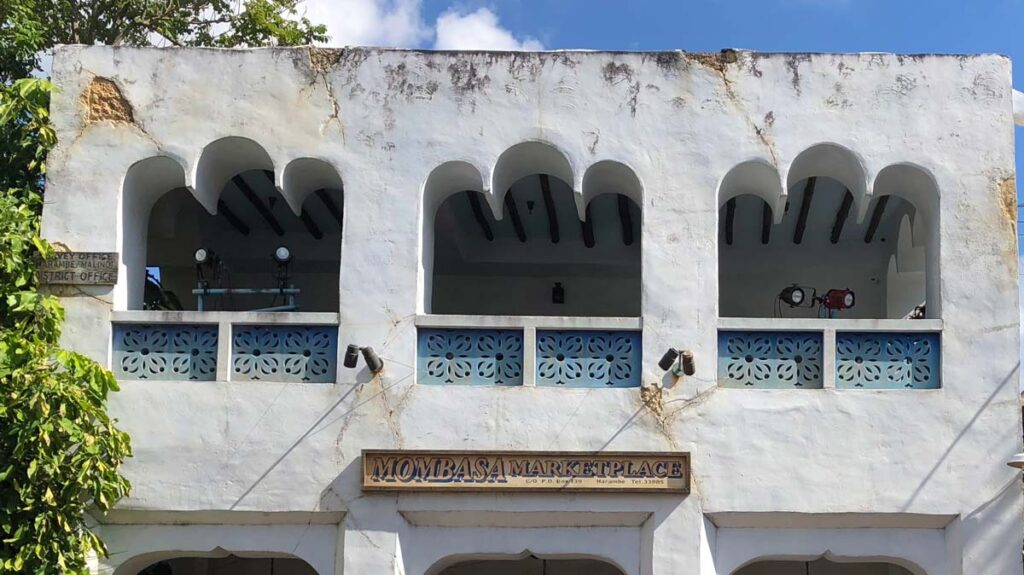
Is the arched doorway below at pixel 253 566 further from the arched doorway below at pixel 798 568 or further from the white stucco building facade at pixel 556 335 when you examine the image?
the arched doorway below at pixel 798 568

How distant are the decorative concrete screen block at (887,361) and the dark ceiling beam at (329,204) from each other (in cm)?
480

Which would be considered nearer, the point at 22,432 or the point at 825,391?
the point at 22,432

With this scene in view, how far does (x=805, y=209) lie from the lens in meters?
13.4

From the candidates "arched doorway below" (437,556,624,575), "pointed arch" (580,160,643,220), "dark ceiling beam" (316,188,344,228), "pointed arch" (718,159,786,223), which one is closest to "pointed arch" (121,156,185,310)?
"dark ceiling beam" (316,188,344,228)

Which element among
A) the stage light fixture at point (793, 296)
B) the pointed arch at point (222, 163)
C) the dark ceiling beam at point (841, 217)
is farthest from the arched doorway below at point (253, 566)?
the dark ceiling beam at point (841, 217)

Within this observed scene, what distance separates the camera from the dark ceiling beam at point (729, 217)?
527 inches

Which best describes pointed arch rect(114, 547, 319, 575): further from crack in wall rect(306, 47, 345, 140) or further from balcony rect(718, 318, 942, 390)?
balcony rect(718, 318, 942, 390)

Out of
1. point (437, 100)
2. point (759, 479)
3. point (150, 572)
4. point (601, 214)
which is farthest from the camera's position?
point (601, 214)

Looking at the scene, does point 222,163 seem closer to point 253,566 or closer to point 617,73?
point 617,73

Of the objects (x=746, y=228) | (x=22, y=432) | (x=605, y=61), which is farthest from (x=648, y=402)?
(x=22, y=432)

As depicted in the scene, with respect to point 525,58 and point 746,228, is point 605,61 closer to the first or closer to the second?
point 525,58

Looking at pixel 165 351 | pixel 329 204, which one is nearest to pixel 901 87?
pixel 329 204

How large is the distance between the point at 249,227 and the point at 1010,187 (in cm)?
740

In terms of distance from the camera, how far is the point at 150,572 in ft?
40.5
